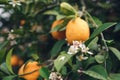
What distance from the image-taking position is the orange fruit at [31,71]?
4.32 ft

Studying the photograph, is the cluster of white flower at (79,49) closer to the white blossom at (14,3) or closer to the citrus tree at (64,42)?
the citrus tree at (64,42)

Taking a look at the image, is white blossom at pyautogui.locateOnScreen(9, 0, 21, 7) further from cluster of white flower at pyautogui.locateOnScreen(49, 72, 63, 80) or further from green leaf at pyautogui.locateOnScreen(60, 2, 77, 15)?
cluster of white flower at pyautogui.locateOnScreen(49, 72, 63, 80)

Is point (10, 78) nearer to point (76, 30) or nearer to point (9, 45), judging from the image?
point (76, 30)

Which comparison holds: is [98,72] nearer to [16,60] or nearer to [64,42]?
[64,42]

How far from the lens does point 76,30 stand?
126 centimetres

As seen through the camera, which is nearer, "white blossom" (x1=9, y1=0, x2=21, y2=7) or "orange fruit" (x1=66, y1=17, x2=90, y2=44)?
"orange fruit" (x1=66, y1=17, x2=90, y2=44)

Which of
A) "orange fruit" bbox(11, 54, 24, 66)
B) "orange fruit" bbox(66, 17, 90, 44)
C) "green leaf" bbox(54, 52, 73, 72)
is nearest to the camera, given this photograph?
"green leaf" bbox(54, 52, 73, 72)

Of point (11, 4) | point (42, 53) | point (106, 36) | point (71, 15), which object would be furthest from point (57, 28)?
point (42, 53)

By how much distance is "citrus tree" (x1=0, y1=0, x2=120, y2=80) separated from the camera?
1.21 metres

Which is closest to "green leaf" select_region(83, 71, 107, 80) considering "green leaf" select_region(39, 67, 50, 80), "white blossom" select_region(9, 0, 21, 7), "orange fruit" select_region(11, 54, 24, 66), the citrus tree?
the citrus tree

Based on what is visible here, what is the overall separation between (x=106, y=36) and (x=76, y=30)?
43 centimetres

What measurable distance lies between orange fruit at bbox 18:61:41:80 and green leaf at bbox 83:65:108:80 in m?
0.22

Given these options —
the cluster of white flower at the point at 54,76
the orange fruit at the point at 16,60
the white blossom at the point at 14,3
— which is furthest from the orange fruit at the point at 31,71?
the orange fruit at the point at 16,60

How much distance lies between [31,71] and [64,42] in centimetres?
24
